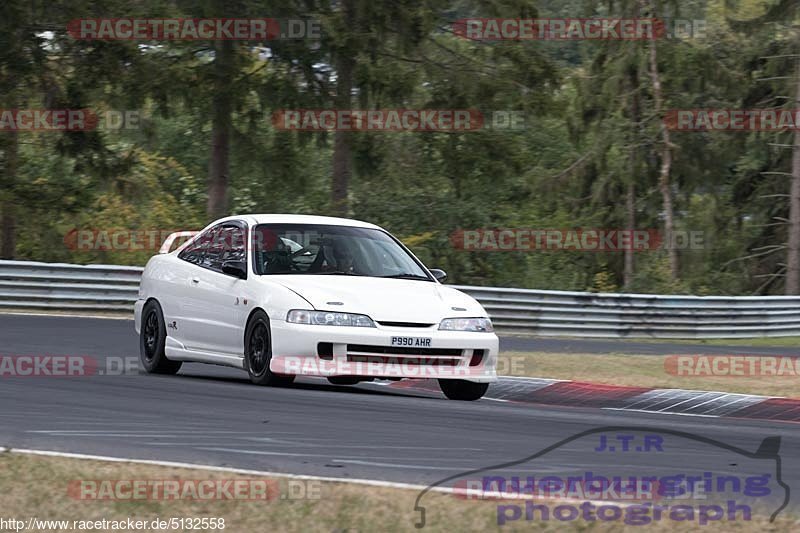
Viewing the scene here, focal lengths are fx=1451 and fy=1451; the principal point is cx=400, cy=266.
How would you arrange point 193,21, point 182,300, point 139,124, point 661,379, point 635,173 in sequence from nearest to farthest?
1. point 182,300
2. point 661,379
3. point 193,21
4. point 139,124
5. point 635,173

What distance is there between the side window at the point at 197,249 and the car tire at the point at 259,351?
5.30 ft

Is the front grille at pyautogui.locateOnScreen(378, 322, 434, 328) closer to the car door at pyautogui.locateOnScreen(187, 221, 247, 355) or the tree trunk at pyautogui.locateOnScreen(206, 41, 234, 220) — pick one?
the car door at pyautogui.locateOnScreen(187, 221, 247, 355)

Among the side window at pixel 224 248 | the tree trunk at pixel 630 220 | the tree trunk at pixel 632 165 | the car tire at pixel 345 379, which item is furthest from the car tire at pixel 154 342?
the tree trunk at pixel 630 220

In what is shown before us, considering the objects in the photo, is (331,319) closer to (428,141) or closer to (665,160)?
(428,141)

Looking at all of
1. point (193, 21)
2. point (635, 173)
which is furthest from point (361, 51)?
point (635, 173)

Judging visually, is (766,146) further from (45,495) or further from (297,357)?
(45,495)

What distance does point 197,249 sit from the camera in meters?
13.8

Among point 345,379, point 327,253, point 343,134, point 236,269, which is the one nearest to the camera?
point 345,379

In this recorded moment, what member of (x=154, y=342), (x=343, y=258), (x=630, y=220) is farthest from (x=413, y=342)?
(x=630, y=220)

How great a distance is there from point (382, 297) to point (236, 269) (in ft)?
4.90

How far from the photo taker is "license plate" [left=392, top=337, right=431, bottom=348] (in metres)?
11.4

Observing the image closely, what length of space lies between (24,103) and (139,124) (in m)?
2.48

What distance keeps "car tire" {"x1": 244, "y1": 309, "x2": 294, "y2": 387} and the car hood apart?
0.38 meters

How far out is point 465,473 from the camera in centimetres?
746
